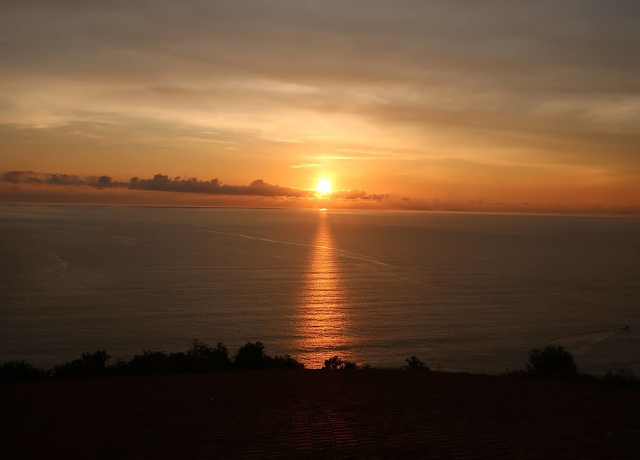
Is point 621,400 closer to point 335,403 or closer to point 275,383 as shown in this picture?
point 335,403

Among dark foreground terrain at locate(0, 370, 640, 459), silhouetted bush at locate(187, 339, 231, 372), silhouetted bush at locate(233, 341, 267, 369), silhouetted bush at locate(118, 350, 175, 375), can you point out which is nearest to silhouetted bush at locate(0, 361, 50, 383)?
dark foreground terrain at locate(0, 370, 640, 459)

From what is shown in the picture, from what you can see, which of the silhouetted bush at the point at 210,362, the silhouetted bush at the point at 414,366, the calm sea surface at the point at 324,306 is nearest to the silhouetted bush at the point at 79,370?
the silhouetted bush at the point at 210,362

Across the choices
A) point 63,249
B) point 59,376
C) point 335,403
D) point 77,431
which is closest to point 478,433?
point 335,403

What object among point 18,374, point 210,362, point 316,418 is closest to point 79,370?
point 18,374

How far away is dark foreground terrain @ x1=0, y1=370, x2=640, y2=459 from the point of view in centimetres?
970

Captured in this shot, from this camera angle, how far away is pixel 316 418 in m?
11.4

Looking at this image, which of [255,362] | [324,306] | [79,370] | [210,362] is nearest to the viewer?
[79,370]

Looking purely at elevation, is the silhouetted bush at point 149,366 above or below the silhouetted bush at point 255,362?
above

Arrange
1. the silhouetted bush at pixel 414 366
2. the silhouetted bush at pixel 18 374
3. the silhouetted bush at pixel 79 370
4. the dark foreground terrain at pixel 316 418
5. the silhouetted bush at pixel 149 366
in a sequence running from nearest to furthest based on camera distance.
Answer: the dark foreground terrain at pixel 316 418, the silhouetted bush at pixel 18 374, the silhouetted bush at pixel 79 370, the silhouetted bush at pixel 149 366, the silhouetted bush at pixel 414 366

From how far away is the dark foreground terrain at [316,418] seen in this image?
31.8 ft

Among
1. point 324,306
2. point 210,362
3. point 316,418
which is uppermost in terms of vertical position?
point 316,418

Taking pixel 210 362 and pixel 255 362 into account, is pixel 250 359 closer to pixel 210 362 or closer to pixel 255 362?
pixel 255 362

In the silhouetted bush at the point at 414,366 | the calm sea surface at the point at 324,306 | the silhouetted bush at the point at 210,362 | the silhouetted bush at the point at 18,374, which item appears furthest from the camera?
the calm sea surface at the point at 324,306

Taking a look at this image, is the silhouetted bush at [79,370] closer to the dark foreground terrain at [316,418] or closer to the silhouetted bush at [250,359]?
the dark foreground terrain at [316,418]
